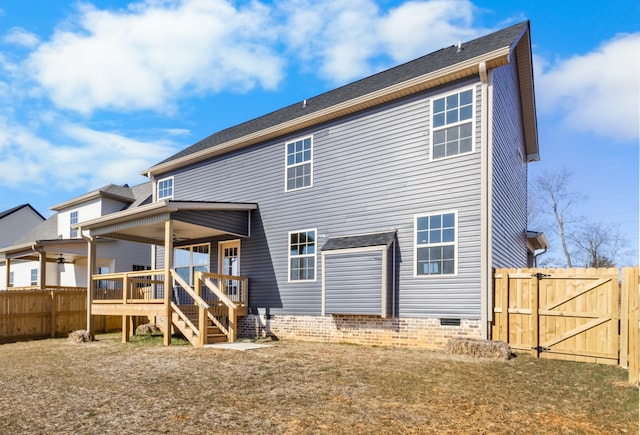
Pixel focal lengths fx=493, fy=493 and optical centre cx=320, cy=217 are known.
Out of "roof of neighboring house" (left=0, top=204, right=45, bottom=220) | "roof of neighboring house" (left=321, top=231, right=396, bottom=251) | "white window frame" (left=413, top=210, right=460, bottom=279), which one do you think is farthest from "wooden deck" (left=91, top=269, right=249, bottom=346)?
"roof of neighboring house" (left=0, top=204, right=45, bottom=220)

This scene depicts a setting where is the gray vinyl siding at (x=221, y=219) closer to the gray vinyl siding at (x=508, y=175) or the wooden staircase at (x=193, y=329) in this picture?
the wooden staircase at (x=193, y=329)

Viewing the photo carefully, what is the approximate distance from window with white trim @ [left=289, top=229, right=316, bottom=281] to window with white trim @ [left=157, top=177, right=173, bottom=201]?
598 cm

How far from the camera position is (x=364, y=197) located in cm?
1215

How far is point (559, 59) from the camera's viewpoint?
68.7ft

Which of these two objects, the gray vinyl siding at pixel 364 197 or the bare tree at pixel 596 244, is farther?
the bare tree at pixel 596 244

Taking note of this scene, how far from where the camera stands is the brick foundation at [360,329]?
410 inches

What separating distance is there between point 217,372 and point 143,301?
18.8ft

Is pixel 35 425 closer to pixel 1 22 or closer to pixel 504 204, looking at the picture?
pixel 1 22

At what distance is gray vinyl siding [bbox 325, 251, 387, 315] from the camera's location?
36.5ft

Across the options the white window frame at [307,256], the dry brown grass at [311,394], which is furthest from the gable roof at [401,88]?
the dry brown grass at [311,394]

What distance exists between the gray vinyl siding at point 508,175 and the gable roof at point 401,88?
60 cm

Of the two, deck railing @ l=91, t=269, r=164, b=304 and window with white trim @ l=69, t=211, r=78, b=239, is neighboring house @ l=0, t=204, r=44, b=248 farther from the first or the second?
deck railing @ l=91, t=269, r=164, b=304

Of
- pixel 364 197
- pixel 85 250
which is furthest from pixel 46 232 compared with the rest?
pixel 364 197

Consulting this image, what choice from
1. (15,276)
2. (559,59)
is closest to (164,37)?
(559,59)
